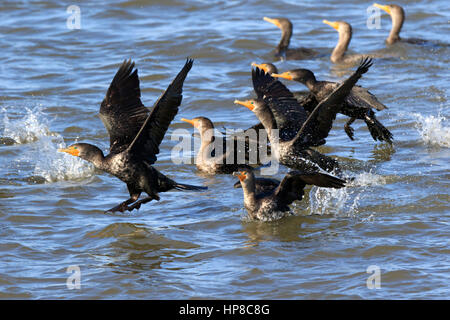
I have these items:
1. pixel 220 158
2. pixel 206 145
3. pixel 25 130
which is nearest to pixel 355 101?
pixel 220 158

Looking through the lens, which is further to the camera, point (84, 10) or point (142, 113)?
point (84, 10)

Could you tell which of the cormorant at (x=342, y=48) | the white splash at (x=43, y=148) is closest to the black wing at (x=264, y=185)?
the white splash at (x=43, y=148)

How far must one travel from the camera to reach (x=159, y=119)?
22.1 ft

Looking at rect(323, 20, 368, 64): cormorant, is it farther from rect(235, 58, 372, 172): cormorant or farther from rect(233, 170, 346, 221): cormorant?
rect(233, 170, 346, 221): cormorant

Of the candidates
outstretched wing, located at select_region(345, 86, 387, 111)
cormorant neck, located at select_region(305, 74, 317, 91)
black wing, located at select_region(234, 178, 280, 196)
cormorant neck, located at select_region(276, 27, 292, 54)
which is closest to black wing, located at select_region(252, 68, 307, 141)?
cormorant neck, located at select_region(305, 74, 317, 91)

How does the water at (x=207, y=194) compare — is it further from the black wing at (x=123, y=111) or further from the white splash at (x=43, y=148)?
the black wing at (x=123, y=111)

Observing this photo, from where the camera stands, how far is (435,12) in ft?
54.0

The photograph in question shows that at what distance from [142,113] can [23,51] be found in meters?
8.03

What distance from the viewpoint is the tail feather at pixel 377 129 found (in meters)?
9.11

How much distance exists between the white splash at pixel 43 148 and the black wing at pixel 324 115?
2.63 metres

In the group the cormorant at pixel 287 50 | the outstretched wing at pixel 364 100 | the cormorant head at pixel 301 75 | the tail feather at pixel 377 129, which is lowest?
the tail feather at pixel 377 129

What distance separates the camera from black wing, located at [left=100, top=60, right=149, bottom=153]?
713cm
